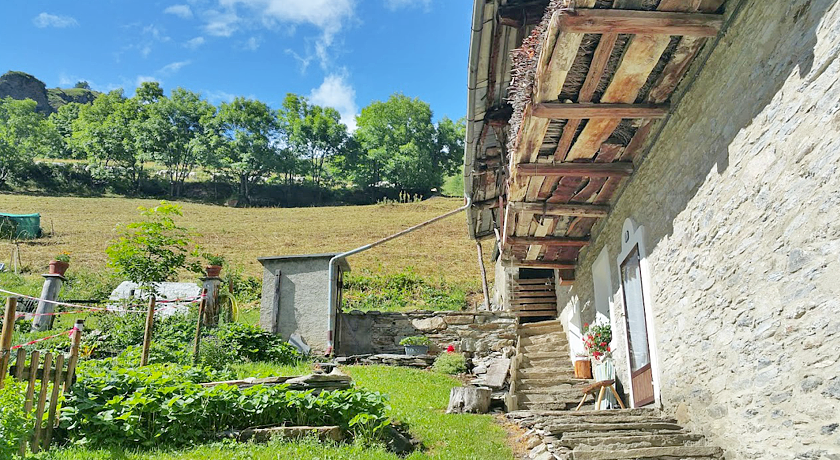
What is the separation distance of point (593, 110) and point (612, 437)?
9.36 ft

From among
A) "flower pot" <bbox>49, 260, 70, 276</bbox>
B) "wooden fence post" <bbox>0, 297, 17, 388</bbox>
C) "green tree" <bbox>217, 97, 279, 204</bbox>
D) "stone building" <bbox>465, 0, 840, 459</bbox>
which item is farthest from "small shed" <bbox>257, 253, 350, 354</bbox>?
"green tree" <bbox>217, 97, 279, 204</bbox>

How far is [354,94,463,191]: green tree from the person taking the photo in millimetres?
48156

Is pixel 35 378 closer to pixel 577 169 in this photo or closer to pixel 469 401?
pixel 469 401

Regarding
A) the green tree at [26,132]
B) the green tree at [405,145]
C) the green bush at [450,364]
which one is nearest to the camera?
the green bush at [450,364]

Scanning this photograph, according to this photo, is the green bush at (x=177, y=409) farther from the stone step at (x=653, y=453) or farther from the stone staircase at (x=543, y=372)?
the stone staircase at (x=543, y=372)

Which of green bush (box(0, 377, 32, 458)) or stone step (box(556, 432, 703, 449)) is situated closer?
green bush (box(0, 377, 32, 458))

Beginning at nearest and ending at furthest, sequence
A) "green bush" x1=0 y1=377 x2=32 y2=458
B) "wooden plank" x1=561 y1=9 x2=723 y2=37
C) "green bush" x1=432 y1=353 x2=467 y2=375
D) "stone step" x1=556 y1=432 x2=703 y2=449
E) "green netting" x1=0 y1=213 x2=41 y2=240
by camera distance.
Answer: "green bush" x1=0 y1=377 x2=32 y2=458 < "wooden plank" x1=561 y1=9 x2=723 y2=37 < "stone step" x1=556 y1=432 x2=703 y2=449 < "green bush" x1=432 y1=353 x2=467 y2=375 < "green netting" x1=0 y1=213 x2=41 y2=240

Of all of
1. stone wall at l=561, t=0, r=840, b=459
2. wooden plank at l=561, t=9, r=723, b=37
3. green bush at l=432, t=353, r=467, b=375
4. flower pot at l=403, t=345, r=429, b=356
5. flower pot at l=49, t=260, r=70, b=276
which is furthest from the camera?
flower pot at l=403, t=345, r=429, b=356

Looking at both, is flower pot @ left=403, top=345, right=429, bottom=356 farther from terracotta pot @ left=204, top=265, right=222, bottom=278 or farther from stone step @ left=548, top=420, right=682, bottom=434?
stone step @ left=548, top=420, right=682, bottom=434

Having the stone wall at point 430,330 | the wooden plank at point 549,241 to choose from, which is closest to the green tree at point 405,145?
the stone wall at point 430,330

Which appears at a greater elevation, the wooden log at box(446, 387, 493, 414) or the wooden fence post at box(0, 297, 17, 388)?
the wooden fence post at box(0, 297, 17, 388)

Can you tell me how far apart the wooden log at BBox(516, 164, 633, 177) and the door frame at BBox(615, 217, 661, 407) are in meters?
0.65

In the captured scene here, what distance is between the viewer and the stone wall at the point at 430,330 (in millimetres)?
12328

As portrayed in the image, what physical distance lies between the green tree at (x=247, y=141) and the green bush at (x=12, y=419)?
4213 cm
